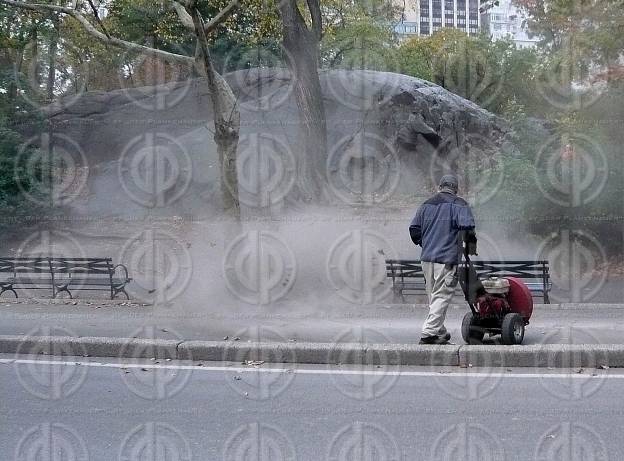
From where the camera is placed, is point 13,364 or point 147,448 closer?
point 147,448

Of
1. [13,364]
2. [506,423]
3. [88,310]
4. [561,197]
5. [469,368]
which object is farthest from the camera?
[561,197]

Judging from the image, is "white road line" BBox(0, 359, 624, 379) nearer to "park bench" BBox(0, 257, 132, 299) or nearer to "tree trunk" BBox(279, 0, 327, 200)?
"park bench" BBox(0, 257, 132, 299)

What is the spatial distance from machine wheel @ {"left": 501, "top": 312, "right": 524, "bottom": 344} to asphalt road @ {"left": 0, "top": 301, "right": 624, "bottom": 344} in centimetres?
40

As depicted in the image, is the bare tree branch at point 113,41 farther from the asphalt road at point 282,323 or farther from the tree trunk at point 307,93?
the tree trunk at point 307,93

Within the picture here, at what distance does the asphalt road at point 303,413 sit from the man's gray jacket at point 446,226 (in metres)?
1.15

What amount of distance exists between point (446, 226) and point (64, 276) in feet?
28.5

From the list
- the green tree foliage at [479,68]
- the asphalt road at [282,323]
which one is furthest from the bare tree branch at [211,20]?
the green tree foliage at [479,68]

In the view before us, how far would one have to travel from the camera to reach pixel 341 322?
1085cm

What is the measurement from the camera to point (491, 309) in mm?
8594

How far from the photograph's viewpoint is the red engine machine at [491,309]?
332 inches

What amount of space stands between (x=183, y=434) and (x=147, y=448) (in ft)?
1.18

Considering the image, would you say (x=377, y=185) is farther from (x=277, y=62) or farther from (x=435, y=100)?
(x=277, y=62)

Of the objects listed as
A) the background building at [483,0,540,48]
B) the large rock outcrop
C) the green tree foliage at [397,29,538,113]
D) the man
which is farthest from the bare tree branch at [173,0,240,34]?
the green tree foliage at [397,29,538,113]

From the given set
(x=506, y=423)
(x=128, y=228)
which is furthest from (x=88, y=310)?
(x=128, y=228)
